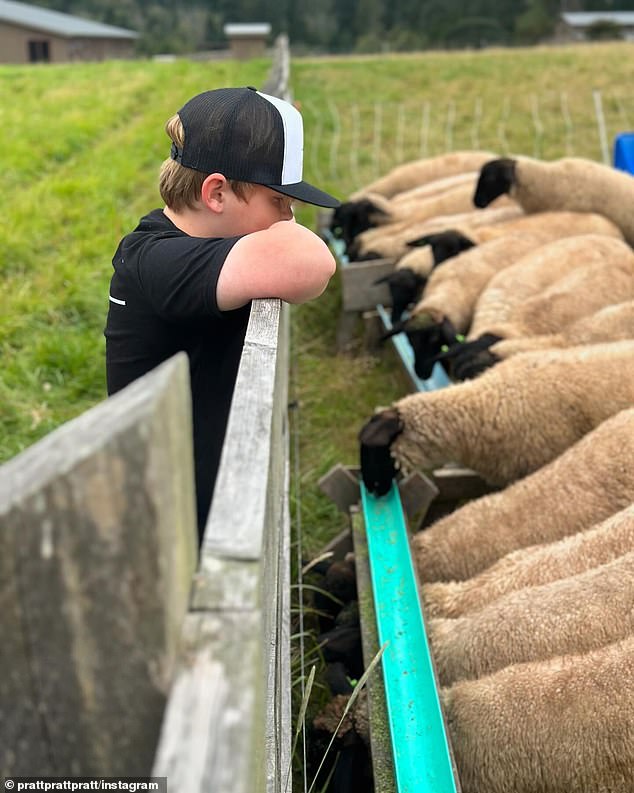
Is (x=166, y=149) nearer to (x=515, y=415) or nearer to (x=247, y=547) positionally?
(x=515, y=415)

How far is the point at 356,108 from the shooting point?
18.9m

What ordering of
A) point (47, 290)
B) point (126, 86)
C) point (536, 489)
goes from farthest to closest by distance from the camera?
point (126, 86)
point (47, 290)
point (536, 489)

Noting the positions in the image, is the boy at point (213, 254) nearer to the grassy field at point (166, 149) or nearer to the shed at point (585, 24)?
the grassy field at point (166, 149)

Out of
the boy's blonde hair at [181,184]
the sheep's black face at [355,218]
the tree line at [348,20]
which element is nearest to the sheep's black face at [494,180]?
the sheep's black face at [355,218]

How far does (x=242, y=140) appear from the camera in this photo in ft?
7.16

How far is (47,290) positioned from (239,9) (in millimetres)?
84492

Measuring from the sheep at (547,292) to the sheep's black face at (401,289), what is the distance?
31.7 inches

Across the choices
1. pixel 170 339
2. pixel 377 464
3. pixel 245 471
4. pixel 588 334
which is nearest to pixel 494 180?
pixel 588 334

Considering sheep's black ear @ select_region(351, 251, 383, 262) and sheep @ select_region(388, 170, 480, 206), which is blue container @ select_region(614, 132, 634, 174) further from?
sheep's black ear @ select_region(351, 251, 383, 262)

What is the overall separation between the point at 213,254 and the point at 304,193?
0.37m

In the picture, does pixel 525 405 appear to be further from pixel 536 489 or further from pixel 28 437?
pixel 28 437

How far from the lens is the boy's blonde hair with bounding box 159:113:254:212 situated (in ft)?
7.38

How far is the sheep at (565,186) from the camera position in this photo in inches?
278

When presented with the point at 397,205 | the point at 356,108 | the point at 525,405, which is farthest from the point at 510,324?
the point at 356,108
